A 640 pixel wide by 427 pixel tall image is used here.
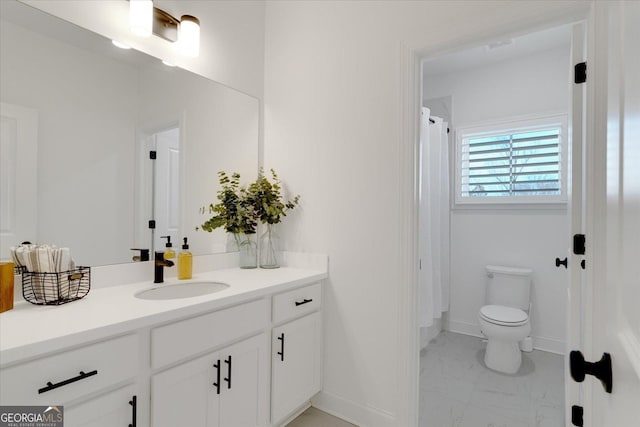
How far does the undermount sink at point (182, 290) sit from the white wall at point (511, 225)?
2596 mm

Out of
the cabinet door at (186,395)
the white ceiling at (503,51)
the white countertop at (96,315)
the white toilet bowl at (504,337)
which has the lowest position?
the white toilet bowl at (504,337)

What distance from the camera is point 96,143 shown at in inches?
59.6

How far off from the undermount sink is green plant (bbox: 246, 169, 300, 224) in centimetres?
54

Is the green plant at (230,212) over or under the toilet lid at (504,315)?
over

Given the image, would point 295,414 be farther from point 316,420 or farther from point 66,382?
point 66,382

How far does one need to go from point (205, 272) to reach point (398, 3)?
6.16ft

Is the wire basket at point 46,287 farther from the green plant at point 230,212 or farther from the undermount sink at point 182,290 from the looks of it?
the green plant at point 230,212

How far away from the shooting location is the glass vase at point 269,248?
2.15m

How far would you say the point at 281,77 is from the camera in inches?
89.2

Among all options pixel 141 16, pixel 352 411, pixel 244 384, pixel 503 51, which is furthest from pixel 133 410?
pixel 503 51

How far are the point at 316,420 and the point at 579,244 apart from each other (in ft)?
5.36

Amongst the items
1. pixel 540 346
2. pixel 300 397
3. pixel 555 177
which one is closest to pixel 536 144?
pixel 555 177

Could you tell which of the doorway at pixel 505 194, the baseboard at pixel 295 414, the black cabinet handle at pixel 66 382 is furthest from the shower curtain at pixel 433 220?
the black cabinet handle at pixel 66 382

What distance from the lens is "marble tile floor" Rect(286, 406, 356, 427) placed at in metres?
1.87
